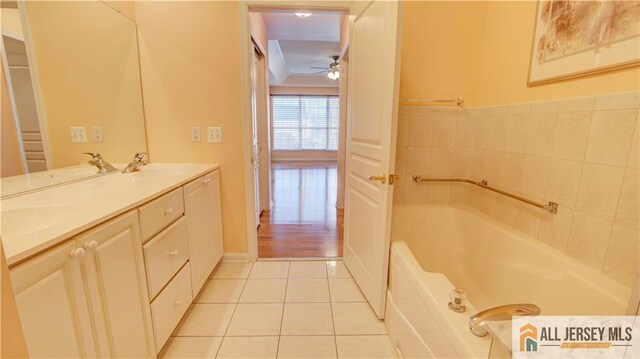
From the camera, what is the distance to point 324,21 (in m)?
3.46

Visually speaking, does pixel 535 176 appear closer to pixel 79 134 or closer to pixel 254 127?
pixel 254 127

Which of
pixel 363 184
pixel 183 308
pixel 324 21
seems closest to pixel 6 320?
pixel 183 308

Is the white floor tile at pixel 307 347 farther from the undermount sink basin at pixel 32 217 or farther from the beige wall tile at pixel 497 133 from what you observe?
the beige wall tile at pixel 497 133

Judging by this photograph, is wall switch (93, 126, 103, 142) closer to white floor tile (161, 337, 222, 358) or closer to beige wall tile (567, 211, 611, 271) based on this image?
white floor tile (161, 337, 222, 358)

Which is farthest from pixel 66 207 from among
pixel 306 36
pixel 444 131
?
pixel 306 36

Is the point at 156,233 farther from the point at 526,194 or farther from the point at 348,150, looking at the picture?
the point at 526,194

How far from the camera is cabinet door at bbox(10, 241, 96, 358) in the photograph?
2.21ft

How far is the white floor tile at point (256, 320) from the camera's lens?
1.54 m

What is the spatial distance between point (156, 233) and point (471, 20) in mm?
2393

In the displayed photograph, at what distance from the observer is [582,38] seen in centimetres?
121

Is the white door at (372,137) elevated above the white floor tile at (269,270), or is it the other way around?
the white door at (372,137)

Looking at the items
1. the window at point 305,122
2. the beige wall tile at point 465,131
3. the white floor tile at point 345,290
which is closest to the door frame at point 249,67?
the white floor tile at point 345,290

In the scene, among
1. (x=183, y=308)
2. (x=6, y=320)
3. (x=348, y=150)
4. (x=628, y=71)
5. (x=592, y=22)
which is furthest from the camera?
(x=348, y=150)

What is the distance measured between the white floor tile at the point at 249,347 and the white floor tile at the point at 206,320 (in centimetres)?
10
